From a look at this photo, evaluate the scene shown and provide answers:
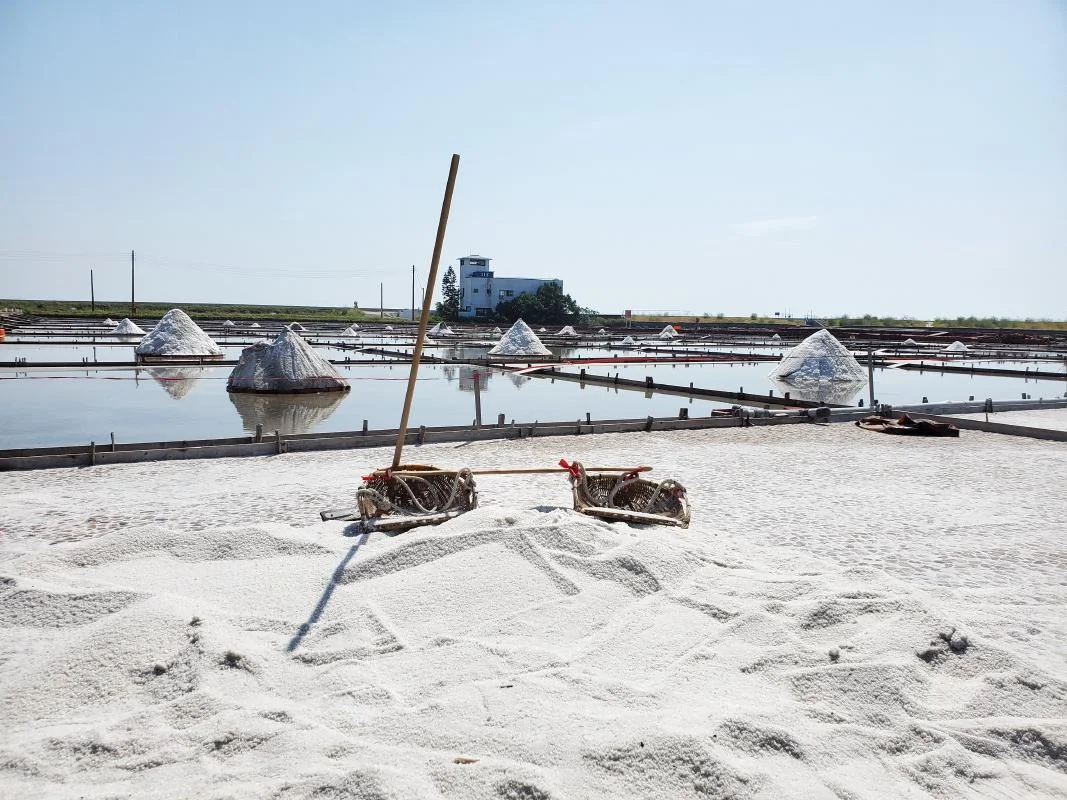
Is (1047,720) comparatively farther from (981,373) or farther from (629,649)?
(981,373)

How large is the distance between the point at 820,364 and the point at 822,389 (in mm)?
978

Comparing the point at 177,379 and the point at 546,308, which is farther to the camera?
the point at 546,308

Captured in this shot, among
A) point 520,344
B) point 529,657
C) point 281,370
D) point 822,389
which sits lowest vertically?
point 529,657

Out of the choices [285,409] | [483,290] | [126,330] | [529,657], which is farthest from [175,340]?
[483,290]

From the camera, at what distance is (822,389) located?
1681 centimetres

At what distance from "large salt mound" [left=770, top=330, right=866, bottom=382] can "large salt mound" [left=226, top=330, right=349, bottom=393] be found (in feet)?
31.7

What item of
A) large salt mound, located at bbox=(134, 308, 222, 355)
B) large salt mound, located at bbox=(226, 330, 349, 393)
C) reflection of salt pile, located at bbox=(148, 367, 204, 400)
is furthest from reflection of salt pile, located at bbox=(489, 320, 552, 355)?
large salt mound, located at bbox=(226, 330, 349, 393)

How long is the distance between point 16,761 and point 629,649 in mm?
1936

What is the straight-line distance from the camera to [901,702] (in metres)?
2.64

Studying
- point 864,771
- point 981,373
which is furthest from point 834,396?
point 864,771

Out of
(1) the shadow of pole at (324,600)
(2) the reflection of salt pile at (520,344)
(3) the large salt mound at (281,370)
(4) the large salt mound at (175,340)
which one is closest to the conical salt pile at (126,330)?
(4) the large salt mound at (175,340)

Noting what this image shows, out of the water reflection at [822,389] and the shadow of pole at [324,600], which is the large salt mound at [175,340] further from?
the shadow of pole at [324,600]

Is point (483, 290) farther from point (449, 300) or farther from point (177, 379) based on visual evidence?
point (177, 379)

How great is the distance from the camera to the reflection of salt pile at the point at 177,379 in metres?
13.3
